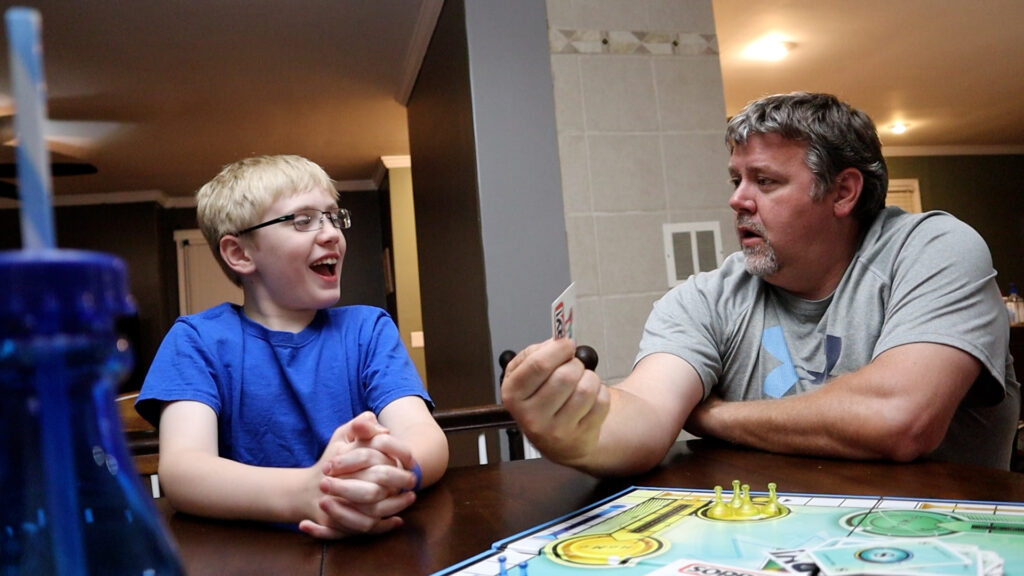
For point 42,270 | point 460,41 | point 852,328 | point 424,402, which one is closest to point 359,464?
point 424,402

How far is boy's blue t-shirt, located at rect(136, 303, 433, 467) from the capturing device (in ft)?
4.01

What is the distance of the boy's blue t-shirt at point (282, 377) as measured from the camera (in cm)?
122

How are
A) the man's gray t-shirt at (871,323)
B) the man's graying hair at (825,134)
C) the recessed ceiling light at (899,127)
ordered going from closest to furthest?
the man's gray t-shirt at (871,323) → the man's graying hair at (825,134) → the recessed ceiling light at (899,127)

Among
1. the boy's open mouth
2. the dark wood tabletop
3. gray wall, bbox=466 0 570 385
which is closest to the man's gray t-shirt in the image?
the dark wood tabletop

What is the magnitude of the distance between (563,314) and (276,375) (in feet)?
2.26

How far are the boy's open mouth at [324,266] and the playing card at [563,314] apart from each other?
706mm

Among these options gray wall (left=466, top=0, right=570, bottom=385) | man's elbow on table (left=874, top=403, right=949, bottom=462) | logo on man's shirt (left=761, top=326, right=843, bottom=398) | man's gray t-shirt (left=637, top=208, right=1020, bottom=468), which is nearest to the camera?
man's elbow on table (left=874, top=403, right=949, bottom=462)

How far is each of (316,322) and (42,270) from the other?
1.19 metres

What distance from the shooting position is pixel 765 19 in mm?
4332

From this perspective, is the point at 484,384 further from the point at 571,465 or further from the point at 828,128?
the point at 571,465

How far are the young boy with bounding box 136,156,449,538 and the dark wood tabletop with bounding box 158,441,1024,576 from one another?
0.04 metres

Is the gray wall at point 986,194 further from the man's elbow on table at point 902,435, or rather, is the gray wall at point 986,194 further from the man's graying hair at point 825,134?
the man's elbow on table at point 902,435

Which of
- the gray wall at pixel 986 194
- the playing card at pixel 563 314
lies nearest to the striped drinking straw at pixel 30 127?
the playing card at pixel 563 314

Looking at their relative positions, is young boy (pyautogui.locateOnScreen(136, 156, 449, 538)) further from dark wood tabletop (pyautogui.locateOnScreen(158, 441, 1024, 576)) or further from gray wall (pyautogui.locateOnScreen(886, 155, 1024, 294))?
gray wall (pyautogui.locateOnScreen(886, 155, 1024, 294))
